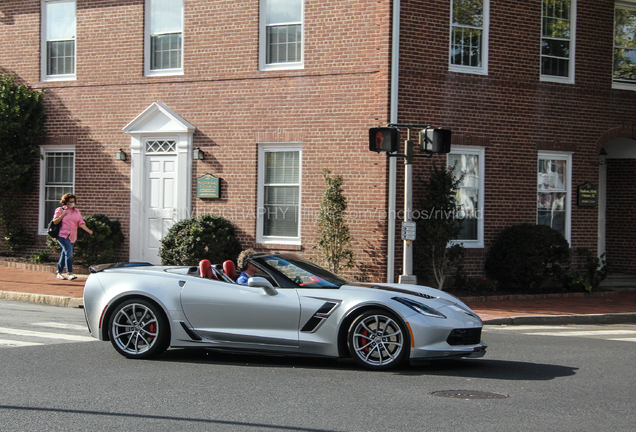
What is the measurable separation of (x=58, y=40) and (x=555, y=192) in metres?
12.4

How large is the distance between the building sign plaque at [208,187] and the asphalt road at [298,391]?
23.2 ft

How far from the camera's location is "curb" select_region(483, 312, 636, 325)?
1157cm

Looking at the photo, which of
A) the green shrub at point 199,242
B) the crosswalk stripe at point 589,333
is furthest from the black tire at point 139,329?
the green shrub at point 199,242

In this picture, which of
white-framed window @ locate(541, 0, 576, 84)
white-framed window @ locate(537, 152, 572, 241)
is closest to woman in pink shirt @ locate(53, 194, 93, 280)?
white-framed window @ locate(537, 152, 572, 241)

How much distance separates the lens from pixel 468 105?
15.0m

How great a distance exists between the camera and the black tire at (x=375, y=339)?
23.2 feet

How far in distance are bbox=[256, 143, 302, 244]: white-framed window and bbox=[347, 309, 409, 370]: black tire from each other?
810cm

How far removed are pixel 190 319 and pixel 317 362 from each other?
1452mm

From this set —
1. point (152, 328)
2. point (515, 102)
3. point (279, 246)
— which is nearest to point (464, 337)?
point (152, 328)

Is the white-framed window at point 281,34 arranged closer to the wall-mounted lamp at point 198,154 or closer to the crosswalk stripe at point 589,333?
the wall-mounted lamp at point 198,154

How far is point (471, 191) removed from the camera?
15328mm

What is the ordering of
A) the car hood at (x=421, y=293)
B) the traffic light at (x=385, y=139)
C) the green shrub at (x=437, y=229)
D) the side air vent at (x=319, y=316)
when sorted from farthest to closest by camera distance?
1. the green shrub at (x=437, y=229)
2. the traffic light at (x=385, y=139)
3. the car hood at (x=421, y=293)
4. the side air vent at (x=319, y=316)

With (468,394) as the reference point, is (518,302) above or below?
below

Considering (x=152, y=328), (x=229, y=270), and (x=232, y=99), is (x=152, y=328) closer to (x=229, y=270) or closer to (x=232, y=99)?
(x=229, y=270)
